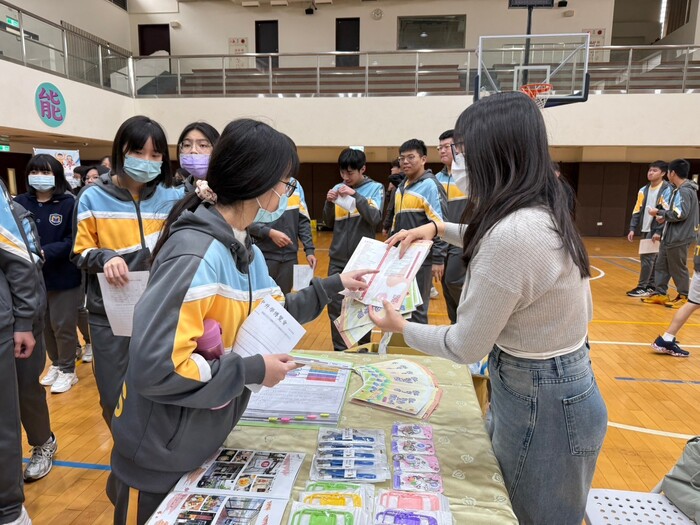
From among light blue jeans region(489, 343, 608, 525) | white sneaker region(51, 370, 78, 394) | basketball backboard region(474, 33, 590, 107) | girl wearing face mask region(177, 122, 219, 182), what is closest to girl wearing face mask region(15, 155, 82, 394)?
white sneaker region(51, 370, 78, 394)

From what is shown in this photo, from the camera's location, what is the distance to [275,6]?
13.9 m

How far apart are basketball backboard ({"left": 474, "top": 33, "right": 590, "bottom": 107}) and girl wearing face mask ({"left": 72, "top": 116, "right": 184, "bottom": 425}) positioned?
20.9 feet

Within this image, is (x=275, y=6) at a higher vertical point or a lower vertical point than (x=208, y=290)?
higher

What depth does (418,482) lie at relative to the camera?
1274mm

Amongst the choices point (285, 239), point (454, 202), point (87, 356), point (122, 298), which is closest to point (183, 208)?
point (122, 298)

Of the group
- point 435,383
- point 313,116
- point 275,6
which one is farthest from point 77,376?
point 275,6

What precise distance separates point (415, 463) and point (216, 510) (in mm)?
570

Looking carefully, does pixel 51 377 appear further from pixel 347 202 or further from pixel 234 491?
pixel 234 491

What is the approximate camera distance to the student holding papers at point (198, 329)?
41.2 inches

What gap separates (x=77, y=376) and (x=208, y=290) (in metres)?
3.43

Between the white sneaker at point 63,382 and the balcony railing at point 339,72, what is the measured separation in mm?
7275

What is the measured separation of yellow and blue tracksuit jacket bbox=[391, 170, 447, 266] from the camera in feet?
12.5

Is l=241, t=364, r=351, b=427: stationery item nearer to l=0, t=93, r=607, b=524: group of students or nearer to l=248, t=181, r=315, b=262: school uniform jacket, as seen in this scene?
l=0, t=93, r=607, b=524: group of students

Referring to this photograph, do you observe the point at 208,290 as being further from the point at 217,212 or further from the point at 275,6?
the point at 275,6
